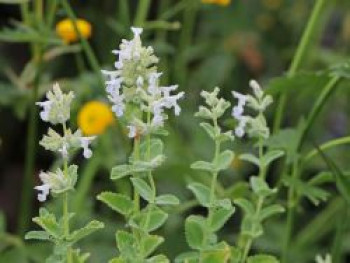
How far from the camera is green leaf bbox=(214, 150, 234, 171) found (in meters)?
0.87

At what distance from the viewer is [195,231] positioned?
2.85 ft

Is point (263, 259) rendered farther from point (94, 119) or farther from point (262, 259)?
point (94, 119)

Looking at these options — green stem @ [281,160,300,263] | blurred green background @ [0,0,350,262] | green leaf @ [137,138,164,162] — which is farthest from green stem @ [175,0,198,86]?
green leaf @ [137,138,164,162]

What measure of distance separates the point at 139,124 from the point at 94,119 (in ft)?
2.47

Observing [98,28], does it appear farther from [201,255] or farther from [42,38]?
A: [201,255]

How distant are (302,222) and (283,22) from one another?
23.0 inches

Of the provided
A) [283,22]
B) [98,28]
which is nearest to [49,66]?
[98,28]

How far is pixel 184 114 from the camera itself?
6.18 feet

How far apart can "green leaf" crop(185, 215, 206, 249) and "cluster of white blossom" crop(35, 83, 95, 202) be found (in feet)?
0.40

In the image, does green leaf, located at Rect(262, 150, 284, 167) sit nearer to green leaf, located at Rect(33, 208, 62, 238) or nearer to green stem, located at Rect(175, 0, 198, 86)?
green leaf, located at Rect(33, 208, 62, 238)

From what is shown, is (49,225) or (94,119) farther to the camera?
(94,119)

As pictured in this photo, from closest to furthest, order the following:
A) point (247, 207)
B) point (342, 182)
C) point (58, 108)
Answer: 1. point (58, 108)
2. point (247, 207)
3. point (342, 182)

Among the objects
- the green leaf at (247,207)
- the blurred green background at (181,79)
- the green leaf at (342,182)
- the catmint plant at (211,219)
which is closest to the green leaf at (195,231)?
the catmint plant at (211,219)

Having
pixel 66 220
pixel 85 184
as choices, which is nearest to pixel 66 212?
pixel 66 220
